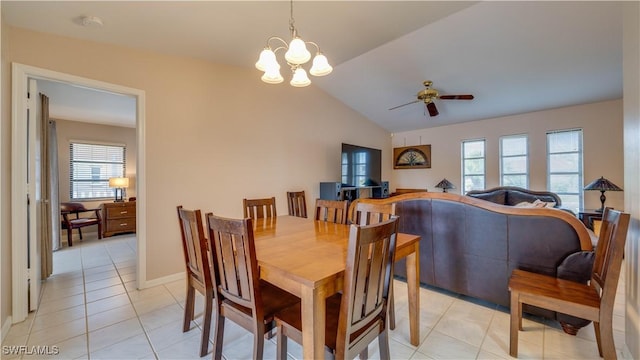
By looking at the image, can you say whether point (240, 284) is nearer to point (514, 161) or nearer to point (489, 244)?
point (489, 244)

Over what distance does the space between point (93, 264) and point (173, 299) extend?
6.40 feet

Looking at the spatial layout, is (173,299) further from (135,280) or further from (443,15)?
(443,15)

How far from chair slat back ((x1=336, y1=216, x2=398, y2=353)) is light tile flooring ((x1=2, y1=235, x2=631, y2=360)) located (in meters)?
0.70

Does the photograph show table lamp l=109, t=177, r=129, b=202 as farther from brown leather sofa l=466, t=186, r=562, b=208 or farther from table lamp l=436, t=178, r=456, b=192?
brown leather sofa l=466, t=186, r=562, b=208

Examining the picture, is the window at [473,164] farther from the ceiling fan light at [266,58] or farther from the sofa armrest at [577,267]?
the ceiling fan light at [266,58]

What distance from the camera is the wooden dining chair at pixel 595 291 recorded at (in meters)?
1.42

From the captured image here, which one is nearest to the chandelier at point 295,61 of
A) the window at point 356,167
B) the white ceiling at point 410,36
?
the white ceiling at point 410,36

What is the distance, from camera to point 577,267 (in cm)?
177

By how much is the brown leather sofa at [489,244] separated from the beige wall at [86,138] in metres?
5.94

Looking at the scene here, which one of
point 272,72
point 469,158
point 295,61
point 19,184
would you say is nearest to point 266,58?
point 272,72

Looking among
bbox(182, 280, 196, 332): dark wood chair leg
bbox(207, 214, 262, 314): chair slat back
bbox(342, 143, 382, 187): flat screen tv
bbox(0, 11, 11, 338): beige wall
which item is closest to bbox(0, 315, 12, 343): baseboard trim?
bbox(0, 11, 11, 338): beige wall

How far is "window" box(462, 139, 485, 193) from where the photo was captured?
5754 millimetres

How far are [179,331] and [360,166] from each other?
14.0 ft

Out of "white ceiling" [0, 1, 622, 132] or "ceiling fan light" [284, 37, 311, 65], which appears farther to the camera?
"white ceiling" [0, 1, 622, 132]
